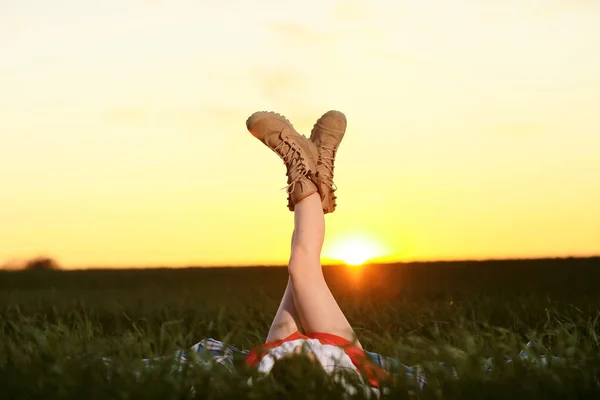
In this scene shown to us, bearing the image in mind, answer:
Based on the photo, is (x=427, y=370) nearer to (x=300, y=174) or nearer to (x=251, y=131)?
(x=300, y=174)

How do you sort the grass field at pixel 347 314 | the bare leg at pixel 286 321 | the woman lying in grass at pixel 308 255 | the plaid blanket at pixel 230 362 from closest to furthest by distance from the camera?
the grass field at pixel 347 314
the plaid blanket at pixel 230 362
the woman lying in grass at pixel 308 255
the bare leg at pixel 286 321

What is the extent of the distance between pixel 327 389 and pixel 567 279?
26.9ft

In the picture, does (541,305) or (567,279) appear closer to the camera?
(541,305)

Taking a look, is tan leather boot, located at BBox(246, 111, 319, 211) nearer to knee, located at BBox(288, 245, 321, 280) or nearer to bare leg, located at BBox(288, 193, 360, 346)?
bare leg, located at BBox(288, 193, 360, 346)

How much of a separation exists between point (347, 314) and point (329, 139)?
260 centimetres

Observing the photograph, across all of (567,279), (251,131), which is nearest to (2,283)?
(567,279)

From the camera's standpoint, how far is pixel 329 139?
17.5ft

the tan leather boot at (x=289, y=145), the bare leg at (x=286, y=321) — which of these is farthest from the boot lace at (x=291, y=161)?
the bare leg at (x=286, y=321)

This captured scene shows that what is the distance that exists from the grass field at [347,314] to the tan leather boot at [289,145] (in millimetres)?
1017

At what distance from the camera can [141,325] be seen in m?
7.25

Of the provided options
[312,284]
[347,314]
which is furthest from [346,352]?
[347,314]

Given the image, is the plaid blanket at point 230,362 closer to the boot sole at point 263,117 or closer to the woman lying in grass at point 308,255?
the woman lying in grass at point 308,255

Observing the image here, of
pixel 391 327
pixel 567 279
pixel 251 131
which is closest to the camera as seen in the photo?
pixel 251 131

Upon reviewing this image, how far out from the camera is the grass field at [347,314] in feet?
10.6
